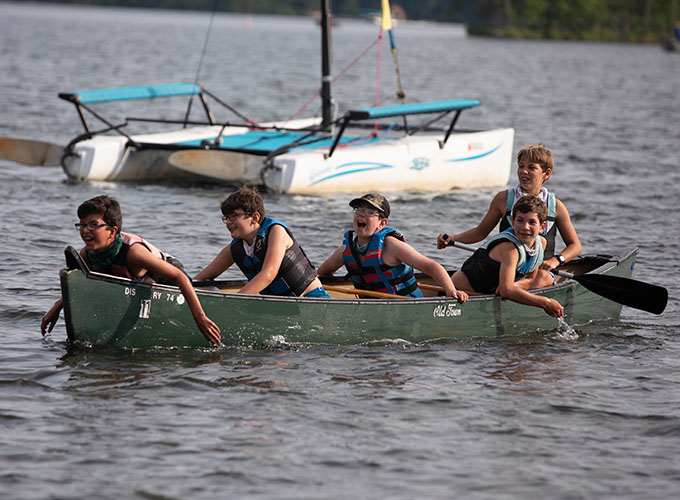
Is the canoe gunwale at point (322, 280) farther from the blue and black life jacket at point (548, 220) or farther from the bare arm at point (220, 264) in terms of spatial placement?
the blue and black life jacket at point (548, 220)

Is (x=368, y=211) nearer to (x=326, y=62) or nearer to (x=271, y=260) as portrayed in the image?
(x=271, y=260)

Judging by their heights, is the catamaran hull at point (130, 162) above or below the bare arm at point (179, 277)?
above

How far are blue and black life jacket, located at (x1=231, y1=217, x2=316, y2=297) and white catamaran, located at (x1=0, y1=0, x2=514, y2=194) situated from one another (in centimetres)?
580

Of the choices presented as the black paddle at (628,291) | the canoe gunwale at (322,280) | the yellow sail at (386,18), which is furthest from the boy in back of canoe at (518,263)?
the yellow sail at (386,18)

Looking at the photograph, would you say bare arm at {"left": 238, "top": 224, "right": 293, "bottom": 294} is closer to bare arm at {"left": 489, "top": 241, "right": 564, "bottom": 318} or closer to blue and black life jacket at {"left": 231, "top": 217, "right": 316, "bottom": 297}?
blue and black life jacket at {"left": 231, "top": 217, "right": 316, "bottom": 297}

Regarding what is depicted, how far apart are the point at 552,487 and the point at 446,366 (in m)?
2.09

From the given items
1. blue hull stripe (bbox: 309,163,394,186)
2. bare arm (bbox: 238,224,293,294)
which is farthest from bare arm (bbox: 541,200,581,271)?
blue hull stripe (bbox: 309,163,394,186)

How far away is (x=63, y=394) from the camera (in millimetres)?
6723


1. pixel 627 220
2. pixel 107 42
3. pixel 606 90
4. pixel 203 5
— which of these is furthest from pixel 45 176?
pixel 203 5

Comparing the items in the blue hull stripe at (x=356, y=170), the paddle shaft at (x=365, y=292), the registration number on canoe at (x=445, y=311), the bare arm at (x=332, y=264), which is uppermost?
the blue hull stripe at (x=356, y=170)

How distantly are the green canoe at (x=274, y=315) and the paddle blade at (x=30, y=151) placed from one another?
26.6ft

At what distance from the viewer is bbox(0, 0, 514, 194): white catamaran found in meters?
14.2

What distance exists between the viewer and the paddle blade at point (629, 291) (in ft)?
28.1

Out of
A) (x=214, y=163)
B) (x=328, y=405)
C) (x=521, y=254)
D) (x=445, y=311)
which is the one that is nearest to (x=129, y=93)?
(x=214, y=163)
